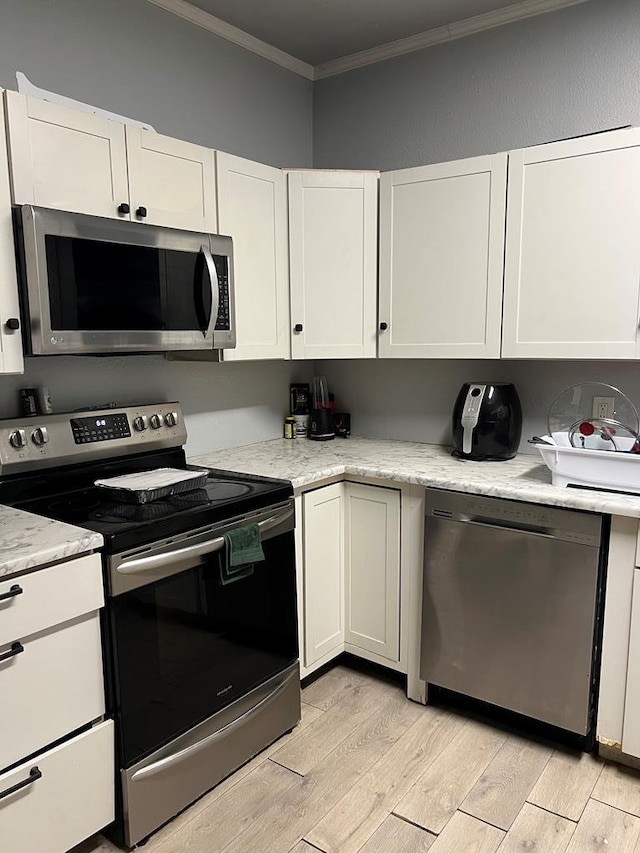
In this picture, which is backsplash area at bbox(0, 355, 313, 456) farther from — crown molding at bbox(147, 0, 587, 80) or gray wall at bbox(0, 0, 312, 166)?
crown molding at bbox(147, 0, 587, 80)

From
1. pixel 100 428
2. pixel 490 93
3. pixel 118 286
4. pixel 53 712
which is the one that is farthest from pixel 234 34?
pixel 53 712

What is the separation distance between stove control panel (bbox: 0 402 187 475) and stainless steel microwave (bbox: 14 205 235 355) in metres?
0.30

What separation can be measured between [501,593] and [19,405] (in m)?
1.70

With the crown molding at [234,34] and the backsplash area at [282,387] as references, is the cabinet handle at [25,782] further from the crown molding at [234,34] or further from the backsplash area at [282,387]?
the crown molding at [234,34]

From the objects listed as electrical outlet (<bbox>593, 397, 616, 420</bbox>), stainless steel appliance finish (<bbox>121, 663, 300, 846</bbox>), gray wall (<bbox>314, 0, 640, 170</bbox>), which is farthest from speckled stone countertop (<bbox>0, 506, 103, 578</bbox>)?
gray wall (<bbox>314, 0, 640, 170</bbox>)

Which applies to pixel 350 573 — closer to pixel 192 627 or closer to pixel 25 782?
pixel 192 627

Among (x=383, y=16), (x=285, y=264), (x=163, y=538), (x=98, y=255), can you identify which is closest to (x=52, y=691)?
(x=163, y=538)

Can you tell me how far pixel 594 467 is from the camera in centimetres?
199

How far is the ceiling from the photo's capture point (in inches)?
97.8

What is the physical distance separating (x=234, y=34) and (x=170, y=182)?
1.03 metres

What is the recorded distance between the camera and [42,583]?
57.7 inches

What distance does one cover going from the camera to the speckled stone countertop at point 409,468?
6.45ft

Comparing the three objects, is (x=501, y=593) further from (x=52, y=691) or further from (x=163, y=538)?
(x=52, y=691)

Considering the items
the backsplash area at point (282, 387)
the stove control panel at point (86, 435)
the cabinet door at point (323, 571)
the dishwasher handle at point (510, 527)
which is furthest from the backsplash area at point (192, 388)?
the dishwasher handle at point (510, 527)
